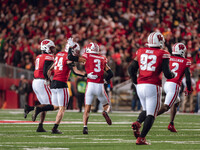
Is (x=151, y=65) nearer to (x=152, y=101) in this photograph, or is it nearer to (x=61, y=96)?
(x=152, y=101)

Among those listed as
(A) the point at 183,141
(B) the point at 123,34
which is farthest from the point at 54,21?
(A) the point at 183,141

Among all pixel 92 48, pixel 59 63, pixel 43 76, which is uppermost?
pixel 92 48

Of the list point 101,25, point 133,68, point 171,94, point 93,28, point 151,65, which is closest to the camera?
point 151,65

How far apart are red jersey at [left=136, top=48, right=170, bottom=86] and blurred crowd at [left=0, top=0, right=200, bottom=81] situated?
46.0 feet

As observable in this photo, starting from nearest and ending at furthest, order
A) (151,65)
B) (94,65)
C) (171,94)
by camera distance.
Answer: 1. (151,65)
2. (94,65)
3. (171,94)

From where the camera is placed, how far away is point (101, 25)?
83.7 feet

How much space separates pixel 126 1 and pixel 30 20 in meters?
5.62

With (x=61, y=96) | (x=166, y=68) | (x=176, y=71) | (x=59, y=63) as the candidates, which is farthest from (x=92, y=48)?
(x=166, y=68)

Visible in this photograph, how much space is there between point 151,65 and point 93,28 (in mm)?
17367

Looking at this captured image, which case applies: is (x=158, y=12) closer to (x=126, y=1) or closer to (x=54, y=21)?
(x=126, y=1)

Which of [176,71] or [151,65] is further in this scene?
[176,71]

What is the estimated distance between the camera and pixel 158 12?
85.5 ft

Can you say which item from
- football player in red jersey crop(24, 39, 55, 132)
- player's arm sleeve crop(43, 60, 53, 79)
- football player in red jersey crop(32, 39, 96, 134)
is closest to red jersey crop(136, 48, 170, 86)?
football player in red jersey crop(32, 39, 96, 134)

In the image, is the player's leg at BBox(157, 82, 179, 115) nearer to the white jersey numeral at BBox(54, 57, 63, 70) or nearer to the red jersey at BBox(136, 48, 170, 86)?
the white jersey numeral at BBox(54, 57, 63, 70)
